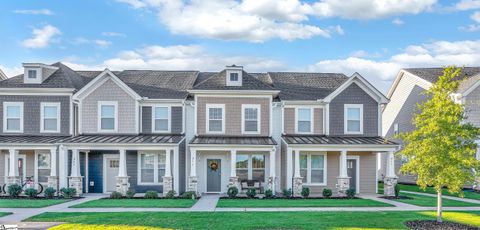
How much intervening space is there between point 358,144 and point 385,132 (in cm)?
1547

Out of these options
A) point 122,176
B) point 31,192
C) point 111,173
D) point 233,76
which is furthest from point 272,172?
point 31,192

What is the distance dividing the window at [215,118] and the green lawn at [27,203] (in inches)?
353

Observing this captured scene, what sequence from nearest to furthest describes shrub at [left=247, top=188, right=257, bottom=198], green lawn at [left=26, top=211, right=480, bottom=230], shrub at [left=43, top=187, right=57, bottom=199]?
green lawn at [left=26, top=211, right=480, bottom=230], shrub at [left=43, top=187, right=57, bottom=199], shrub at [left=247, top=188, right=257, bottom=198]

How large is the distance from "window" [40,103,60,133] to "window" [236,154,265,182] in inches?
443

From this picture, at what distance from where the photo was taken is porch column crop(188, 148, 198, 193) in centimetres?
2458

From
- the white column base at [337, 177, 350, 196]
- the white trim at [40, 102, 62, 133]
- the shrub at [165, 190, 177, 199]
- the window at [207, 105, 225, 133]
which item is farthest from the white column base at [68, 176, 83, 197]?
the white column base at [337, 177, 350, 196]

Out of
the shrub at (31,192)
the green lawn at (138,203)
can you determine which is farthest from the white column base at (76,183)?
the green lawn at (138,203)

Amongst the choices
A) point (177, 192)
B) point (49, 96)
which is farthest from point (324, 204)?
point (49, 96)

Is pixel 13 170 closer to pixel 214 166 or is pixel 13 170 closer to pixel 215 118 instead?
pixel 214 166

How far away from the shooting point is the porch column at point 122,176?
24.5m

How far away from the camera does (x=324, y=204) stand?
20.9 m

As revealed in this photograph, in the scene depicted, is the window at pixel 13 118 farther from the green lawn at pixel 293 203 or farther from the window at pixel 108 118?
the green lawn at pixel 293 203

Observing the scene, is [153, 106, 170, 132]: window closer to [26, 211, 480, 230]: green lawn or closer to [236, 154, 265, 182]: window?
[236, 154, 265, 182]: window

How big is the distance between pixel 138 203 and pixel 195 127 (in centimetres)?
705
